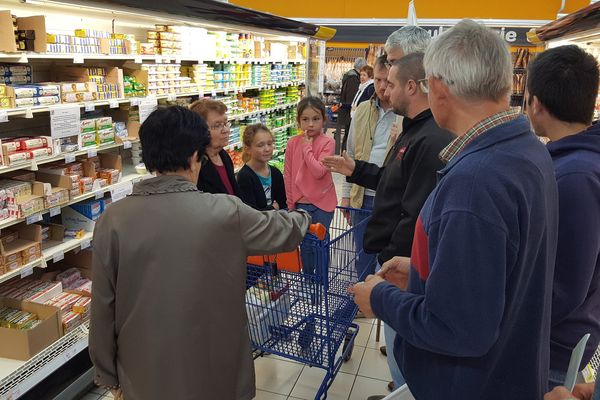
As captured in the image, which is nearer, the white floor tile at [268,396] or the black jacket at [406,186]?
the black jacket at [406,186]

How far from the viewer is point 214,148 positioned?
10.4ft

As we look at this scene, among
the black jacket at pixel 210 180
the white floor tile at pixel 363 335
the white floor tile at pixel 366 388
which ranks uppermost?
the black jacket at pixel 210 180

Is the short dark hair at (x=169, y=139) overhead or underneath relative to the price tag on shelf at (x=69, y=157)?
overhead

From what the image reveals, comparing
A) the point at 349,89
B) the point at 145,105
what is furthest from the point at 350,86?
the point at 145,105

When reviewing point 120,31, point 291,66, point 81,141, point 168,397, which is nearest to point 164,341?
point 168,397

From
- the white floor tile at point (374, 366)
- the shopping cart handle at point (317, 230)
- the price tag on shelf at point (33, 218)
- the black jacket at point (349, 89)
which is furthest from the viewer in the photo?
the black jacket at point (349, 89)

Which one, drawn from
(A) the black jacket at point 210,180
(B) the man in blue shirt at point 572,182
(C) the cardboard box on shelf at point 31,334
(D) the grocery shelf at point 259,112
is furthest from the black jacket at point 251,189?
(D) the grocery shelf at point 259,112

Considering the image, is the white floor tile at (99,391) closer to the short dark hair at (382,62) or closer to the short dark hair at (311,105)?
the short dark hair at (311,105)

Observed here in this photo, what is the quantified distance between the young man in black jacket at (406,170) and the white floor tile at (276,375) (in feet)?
3.54

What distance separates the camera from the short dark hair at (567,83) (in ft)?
5.79

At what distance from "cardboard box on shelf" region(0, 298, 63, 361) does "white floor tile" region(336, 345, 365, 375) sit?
1.99m

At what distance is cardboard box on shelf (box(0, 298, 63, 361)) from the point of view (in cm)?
289

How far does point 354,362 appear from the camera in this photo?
3.65m

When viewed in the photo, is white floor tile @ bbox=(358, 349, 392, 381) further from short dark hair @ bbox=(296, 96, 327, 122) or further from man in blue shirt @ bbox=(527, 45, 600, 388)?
short dark hair @ bbox=(296, 96, 327, 122)
